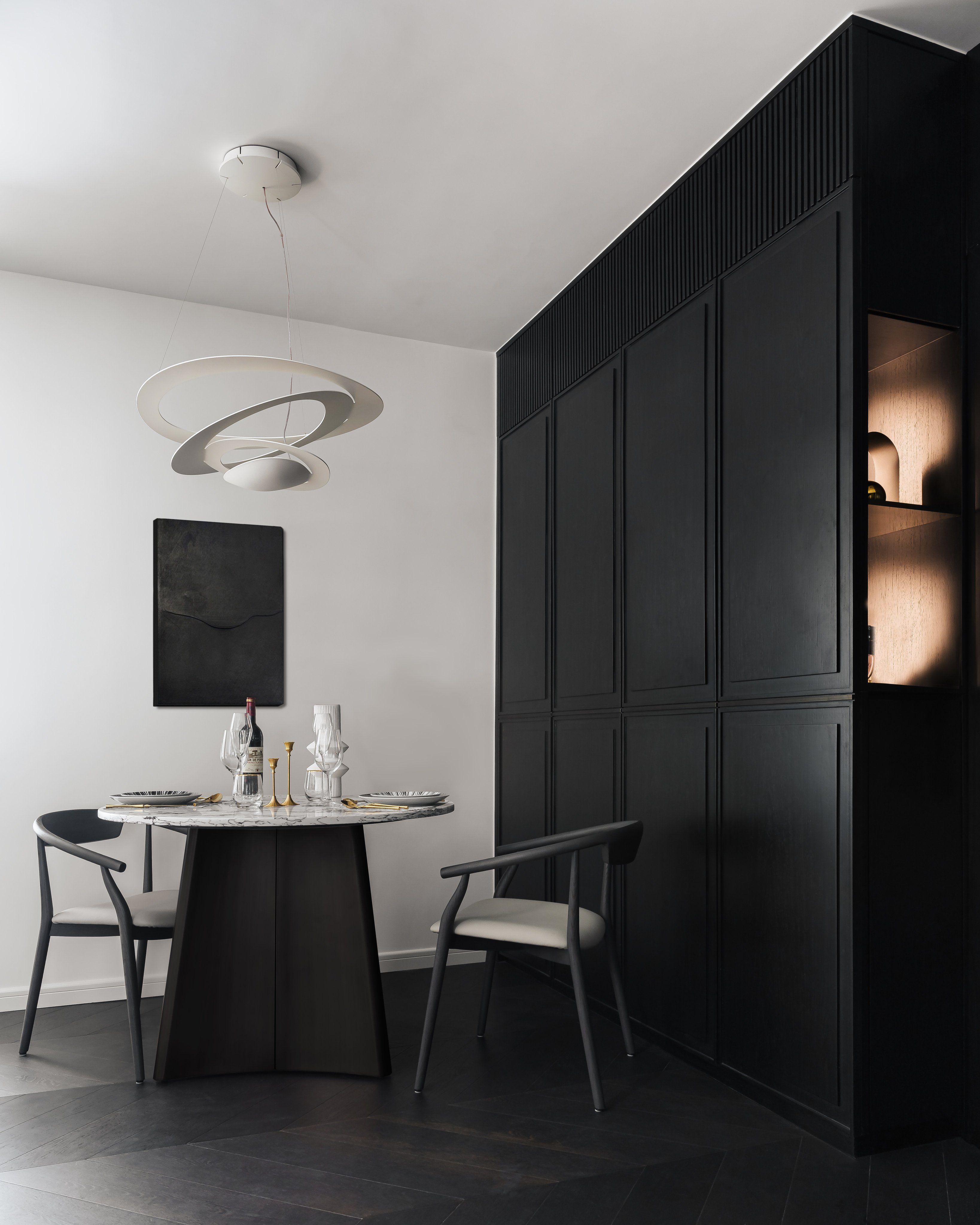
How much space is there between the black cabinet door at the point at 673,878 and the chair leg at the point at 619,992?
0.52 feet

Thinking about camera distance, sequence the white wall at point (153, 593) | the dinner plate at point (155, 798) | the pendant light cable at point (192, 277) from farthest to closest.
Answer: the white wall at point (153, 593) < the pendant light cable at point (192, 277) < the dinner plate at point (155, 798)

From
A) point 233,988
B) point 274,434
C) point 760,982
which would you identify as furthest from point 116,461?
point 760,982

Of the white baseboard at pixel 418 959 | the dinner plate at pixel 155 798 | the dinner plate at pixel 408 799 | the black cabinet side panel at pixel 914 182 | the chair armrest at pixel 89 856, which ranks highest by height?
the black cabinet side panel at pixel 914 182

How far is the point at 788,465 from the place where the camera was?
286cm

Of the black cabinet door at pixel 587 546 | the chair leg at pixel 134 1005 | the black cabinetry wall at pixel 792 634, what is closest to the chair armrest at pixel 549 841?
the black cabinetry wall at pixel 792 634

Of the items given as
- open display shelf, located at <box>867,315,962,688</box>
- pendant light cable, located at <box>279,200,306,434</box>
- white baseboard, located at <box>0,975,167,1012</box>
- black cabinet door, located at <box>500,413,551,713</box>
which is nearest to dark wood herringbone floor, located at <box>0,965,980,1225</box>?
white baseboard, located at <box>0,975,167,1012</box>

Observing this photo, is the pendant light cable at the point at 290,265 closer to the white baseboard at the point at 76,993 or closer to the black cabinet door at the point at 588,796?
the black cabinet door at the point at 588,796

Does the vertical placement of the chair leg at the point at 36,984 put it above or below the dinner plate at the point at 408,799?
below

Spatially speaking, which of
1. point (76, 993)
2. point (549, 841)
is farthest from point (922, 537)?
point (76, 993)

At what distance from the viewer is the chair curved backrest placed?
3705 mm

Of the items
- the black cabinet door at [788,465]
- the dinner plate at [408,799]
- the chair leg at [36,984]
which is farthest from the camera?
the chair leg at [36,984]

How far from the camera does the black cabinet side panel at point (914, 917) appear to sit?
99.6 inches

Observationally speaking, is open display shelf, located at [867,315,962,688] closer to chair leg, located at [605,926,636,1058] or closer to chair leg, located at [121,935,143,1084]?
chair leg, located at [605,926,636,1058]

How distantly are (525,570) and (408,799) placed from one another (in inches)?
71.6
